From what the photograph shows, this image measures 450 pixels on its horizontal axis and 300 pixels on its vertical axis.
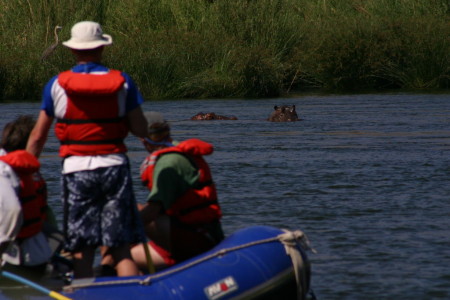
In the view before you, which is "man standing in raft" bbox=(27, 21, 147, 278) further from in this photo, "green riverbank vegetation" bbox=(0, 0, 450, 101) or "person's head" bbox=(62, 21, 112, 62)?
"green riverbank vegetation" bbox=(0, 0, 450, 101)

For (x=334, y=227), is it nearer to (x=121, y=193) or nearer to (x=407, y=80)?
(x=121, y=193)

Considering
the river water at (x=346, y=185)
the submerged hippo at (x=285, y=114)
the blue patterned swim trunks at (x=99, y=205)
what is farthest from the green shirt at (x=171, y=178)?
the submerged hippo at (x=285, y=114)

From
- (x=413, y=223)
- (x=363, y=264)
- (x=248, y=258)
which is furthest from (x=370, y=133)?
(x=248, y=258)

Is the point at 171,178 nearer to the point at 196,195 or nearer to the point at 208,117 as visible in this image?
the point at 196,195

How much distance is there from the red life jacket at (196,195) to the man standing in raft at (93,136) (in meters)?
0.43

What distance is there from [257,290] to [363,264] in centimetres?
227

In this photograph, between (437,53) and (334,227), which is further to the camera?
(437,53)

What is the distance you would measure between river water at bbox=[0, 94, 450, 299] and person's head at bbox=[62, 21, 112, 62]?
5.86 feet

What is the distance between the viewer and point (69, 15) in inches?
1235

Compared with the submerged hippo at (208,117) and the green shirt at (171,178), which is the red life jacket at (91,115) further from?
the submerged hippo at (208,117)

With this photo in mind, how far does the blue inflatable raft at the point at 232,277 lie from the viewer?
563 cm

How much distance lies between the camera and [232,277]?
19.2ft

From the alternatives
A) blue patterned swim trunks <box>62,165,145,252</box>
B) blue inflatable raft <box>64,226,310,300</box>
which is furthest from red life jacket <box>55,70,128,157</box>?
blue inflatable raft <box>64,226,310,300</box>

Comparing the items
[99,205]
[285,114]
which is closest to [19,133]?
[99,205]
